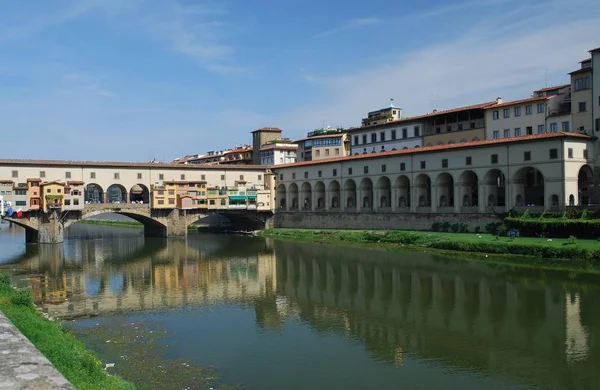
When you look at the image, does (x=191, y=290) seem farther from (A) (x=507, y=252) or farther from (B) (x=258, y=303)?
(A) (x=507, y=252)

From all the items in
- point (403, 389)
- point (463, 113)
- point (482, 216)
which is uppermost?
point (463, 113)

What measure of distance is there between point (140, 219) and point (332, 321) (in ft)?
155

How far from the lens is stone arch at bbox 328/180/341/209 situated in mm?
68750

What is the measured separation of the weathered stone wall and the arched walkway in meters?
1.75

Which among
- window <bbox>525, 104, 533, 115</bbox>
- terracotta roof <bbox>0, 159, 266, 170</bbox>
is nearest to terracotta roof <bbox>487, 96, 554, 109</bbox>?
window <bbox>525, 104, 533, 115</bbox>

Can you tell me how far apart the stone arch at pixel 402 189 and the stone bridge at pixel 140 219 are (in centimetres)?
2066

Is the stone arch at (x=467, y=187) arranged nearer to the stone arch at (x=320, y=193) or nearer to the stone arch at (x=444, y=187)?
the stone arch at (x=444, y=187)

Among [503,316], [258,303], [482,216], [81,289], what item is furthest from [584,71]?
[81,289]

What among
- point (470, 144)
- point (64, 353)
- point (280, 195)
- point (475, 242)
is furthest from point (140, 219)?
point (64, 353)

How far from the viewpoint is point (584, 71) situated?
47188mm

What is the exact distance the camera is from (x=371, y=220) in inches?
2404

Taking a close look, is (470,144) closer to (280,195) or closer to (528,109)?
(528,109)

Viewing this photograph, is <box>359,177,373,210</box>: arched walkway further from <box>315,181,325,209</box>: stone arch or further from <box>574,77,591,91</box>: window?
<box>574,77,591,91</box>: window

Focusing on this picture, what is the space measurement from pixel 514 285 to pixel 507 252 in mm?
10560
